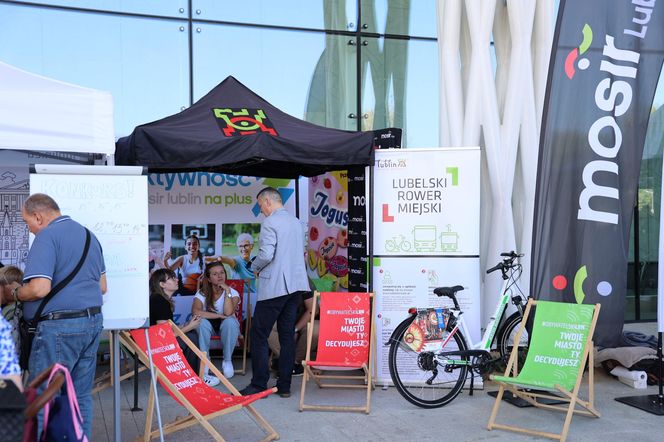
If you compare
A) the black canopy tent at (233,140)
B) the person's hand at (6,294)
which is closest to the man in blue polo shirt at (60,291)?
the person's hand at (6,294)

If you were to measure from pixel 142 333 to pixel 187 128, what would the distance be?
197 centimetres

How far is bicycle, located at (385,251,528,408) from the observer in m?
5.55

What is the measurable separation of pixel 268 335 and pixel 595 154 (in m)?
2.95

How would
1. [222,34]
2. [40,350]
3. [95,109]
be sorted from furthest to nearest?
1. [222,34]
2. [95,109]
3. [40,350]

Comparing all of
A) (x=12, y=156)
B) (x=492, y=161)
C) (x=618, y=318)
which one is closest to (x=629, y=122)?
(x=618, y=318)

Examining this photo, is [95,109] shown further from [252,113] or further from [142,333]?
[252,113]

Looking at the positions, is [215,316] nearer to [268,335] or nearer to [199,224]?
[268,335]

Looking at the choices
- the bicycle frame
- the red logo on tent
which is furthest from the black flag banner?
the red logo on tent

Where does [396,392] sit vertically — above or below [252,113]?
below

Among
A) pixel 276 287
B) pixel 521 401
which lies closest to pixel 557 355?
pixel 521 401

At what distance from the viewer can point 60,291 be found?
369 centimetres

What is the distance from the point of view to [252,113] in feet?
20.9

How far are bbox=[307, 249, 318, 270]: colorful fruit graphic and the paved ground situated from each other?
2146 millimetres

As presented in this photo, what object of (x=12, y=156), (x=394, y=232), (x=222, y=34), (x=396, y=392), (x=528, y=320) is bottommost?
(x=396, y=392)
